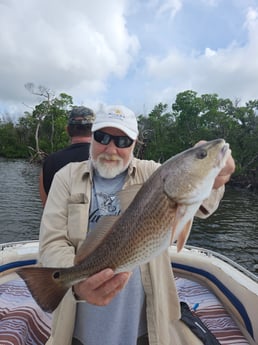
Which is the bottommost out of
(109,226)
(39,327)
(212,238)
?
(212,238)

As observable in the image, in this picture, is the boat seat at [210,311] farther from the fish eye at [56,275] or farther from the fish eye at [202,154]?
the fish eye at [202,154]

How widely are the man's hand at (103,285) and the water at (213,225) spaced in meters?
→ 10.1

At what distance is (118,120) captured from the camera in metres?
2.21

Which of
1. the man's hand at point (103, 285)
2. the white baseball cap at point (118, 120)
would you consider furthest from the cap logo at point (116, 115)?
the man's hand at point (103, 285)

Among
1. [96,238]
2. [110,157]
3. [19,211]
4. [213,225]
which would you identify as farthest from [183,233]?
[19,211]

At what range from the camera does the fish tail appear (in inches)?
66.9

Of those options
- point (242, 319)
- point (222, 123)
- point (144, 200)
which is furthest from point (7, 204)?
point (222, 123)

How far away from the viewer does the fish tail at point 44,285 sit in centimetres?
170

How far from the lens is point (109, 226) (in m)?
1.77

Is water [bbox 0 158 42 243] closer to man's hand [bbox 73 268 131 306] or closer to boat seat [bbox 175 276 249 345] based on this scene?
boat seat [bbox 175 276 249 345]

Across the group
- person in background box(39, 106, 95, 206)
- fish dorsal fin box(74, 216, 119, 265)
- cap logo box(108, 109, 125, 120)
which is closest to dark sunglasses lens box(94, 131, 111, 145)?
cap logo box(108, 109, 125, 120)

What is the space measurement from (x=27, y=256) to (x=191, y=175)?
3587mm

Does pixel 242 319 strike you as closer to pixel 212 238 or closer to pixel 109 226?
pixel 109 226

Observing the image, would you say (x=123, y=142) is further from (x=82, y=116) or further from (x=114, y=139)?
(x=82, y=116)
